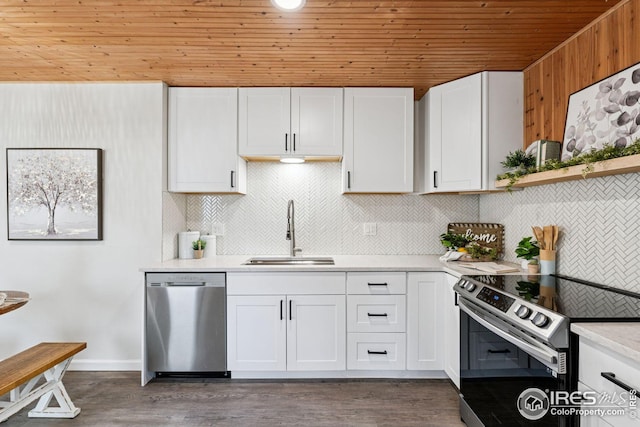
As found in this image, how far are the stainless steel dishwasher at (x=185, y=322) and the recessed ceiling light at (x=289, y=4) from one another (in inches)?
72.9

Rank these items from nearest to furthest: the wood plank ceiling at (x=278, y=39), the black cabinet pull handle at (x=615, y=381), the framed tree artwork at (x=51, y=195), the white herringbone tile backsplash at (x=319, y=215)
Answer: the black cabinet pull handle at (x=615, y=381)
the wood plank ceiling at (x=278, y=39)
the framed tree artwork at (x=51, y=195)
the white herringbone tile backsplash at (x=319, y=215)

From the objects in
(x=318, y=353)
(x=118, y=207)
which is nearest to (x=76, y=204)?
(x=118, y=207)

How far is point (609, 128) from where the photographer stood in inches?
73.2

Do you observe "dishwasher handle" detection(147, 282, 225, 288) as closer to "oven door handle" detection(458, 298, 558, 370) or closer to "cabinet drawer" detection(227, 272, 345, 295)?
"cabinet drawer" detection(227, 272, 345, 295)

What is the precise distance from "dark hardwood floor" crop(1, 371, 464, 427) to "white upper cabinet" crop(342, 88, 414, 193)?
1543 mm

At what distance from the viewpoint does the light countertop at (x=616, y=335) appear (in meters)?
1.10

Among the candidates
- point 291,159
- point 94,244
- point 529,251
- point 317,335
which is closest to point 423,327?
point 317,335

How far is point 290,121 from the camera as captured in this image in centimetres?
299

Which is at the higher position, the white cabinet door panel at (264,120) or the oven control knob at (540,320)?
the white cabinet door panel at (264,120)

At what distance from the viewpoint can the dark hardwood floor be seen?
2.24 m

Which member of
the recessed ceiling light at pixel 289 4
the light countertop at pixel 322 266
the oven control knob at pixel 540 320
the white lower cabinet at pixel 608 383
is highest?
the recessed ceiling light at pixel 289 4

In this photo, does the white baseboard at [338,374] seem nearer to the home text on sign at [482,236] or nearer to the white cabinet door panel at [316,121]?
the home text on sign at [482,236]

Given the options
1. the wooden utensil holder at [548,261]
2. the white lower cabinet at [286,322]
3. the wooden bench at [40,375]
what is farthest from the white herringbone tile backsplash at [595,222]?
the wooden bench at [40,375]

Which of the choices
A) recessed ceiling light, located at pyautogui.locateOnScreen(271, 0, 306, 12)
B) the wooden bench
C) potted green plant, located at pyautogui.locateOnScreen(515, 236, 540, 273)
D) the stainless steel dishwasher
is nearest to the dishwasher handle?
the stainless steel dishwasher
